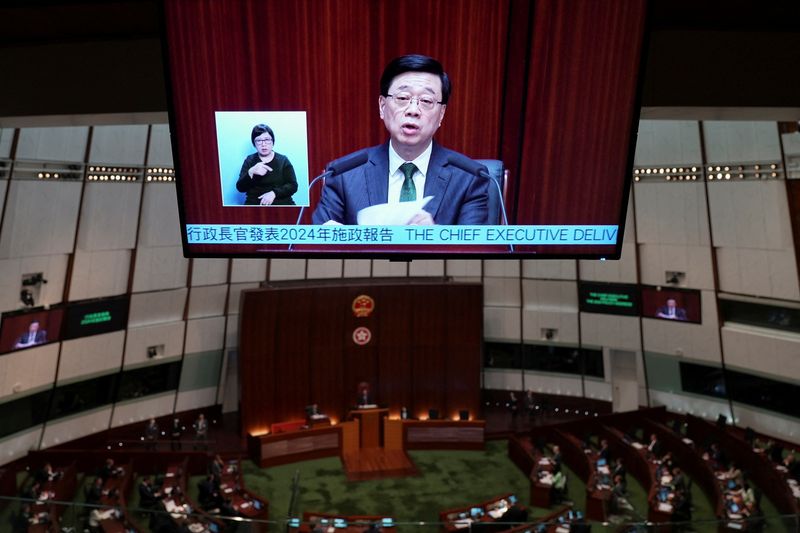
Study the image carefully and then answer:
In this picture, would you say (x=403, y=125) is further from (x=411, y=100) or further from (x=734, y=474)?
(x=734, y=474)

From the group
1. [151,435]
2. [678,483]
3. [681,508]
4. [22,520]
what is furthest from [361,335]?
[22,520]

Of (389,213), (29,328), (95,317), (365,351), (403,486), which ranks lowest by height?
(403,486)

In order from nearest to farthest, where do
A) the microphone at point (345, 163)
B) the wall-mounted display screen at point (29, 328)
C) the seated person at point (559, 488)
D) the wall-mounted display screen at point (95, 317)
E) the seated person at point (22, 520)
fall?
the microphone at point (345, 163) < the seated person at point (22, 520) < the seated person at point (559, 488) < the wall-mounted display screen at point (29, 328) < the wall-mounted display screen at point (95, 317)

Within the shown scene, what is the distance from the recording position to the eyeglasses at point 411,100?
3066 millimetres

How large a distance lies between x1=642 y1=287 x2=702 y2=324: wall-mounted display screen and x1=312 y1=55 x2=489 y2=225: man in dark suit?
1057 cm

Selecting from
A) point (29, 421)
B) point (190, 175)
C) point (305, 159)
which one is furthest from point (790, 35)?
point (29, 421)

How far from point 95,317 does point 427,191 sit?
10.4 m

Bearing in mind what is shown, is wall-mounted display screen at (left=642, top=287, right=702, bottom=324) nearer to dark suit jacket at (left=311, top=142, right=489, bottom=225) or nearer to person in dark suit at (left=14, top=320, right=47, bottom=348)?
dark suit jacket at (left=311, top=142, right=489, bottom=225)

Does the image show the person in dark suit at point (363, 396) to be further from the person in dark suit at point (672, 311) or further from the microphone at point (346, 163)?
the microphone at point (346, 163)

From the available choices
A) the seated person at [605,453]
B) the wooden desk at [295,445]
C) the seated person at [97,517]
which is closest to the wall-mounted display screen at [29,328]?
the wooden desk at [295,445]

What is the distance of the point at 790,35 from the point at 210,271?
11.8m

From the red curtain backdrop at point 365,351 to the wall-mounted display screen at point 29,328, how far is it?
11.7 ft

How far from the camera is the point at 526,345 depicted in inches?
561

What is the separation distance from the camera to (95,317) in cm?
1146
